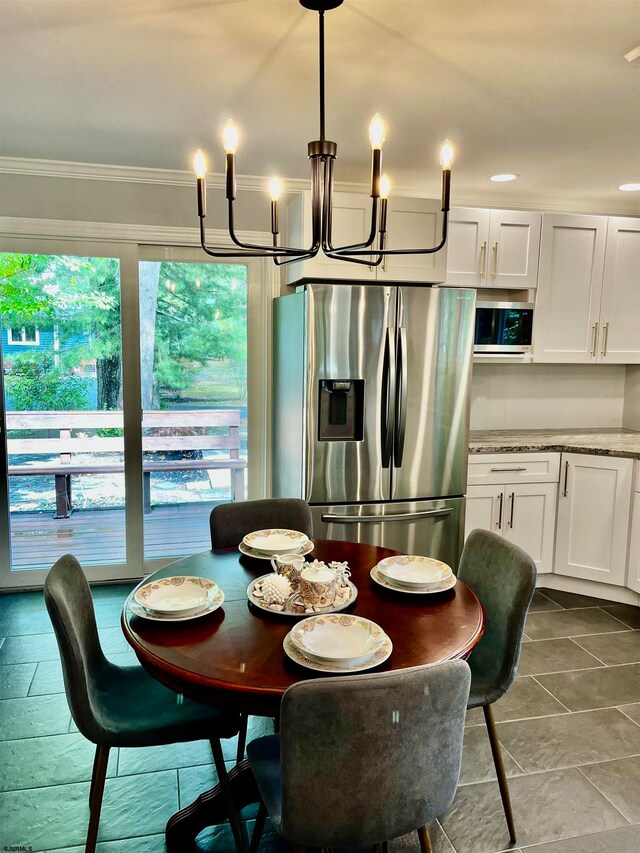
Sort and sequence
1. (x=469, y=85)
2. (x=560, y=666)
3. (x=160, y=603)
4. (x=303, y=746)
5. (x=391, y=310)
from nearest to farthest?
(x=303, y=746) < (x=160, y=603) < (x=469, y=85) < (x=560, y=666) < (x=391, y=310)

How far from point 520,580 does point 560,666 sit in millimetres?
1399

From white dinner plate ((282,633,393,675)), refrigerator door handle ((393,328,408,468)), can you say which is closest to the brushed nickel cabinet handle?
refrigerator door handle ((393,328,408,468))

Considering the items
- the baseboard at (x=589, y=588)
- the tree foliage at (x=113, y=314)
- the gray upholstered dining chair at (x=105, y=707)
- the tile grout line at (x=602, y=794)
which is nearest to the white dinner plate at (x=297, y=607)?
the gray upholstered dining chair at (x=105, y=707)

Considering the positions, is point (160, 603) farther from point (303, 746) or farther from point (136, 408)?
point (136, 408)

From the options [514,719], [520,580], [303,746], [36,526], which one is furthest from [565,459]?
[36,526]

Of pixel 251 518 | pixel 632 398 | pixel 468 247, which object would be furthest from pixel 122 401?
pixel 632 398

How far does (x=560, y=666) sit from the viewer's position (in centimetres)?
301

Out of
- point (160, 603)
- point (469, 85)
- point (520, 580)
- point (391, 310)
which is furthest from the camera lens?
point (391, 310)

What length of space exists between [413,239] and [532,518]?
6.03 feet

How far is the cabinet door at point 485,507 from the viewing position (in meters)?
3.75

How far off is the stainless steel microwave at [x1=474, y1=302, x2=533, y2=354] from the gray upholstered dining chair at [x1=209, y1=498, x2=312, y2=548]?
1.85 metres

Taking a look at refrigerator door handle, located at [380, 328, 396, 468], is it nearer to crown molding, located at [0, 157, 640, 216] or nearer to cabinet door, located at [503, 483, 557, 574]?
cabinet door, located at [503, 483, 557, 574]

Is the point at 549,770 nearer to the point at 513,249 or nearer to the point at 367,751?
the point at 367,751

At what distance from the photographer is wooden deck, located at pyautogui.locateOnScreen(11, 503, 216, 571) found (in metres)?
3.85
